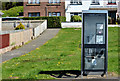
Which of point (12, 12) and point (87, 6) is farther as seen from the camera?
point (12, 12)

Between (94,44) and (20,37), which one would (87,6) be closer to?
(20,37)

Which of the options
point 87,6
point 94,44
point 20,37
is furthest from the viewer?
point 87,6

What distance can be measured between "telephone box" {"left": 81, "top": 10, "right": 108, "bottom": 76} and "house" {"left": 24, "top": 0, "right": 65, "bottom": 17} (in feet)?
141

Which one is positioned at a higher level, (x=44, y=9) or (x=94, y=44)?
(x=44, y=9)

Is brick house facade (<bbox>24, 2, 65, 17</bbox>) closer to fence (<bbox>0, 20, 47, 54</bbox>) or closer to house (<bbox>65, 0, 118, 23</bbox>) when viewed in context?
house (<bbox>65, 0, 118, 23</bbox>)

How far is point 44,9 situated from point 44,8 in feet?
0.62

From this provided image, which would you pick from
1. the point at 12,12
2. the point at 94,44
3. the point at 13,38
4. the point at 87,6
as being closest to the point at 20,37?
the point at 13,38

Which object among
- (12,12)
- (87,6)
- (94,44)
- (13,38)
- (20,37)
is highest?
(87,6)

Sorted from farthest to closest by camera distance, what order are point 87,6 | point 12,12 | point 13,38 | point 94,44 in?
point 12,12, point 87,6, point 13,38, point 94,44

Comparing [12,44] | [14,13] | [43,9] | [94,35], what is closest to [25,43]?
[12,44]

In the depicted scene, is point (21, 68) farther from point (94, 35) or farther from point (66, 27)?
point (66, 27)

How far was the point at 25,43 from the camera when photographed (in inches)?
1126

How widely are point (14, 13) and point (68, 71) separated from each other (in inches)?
2762

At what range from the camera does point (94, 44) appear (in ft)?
39.4
